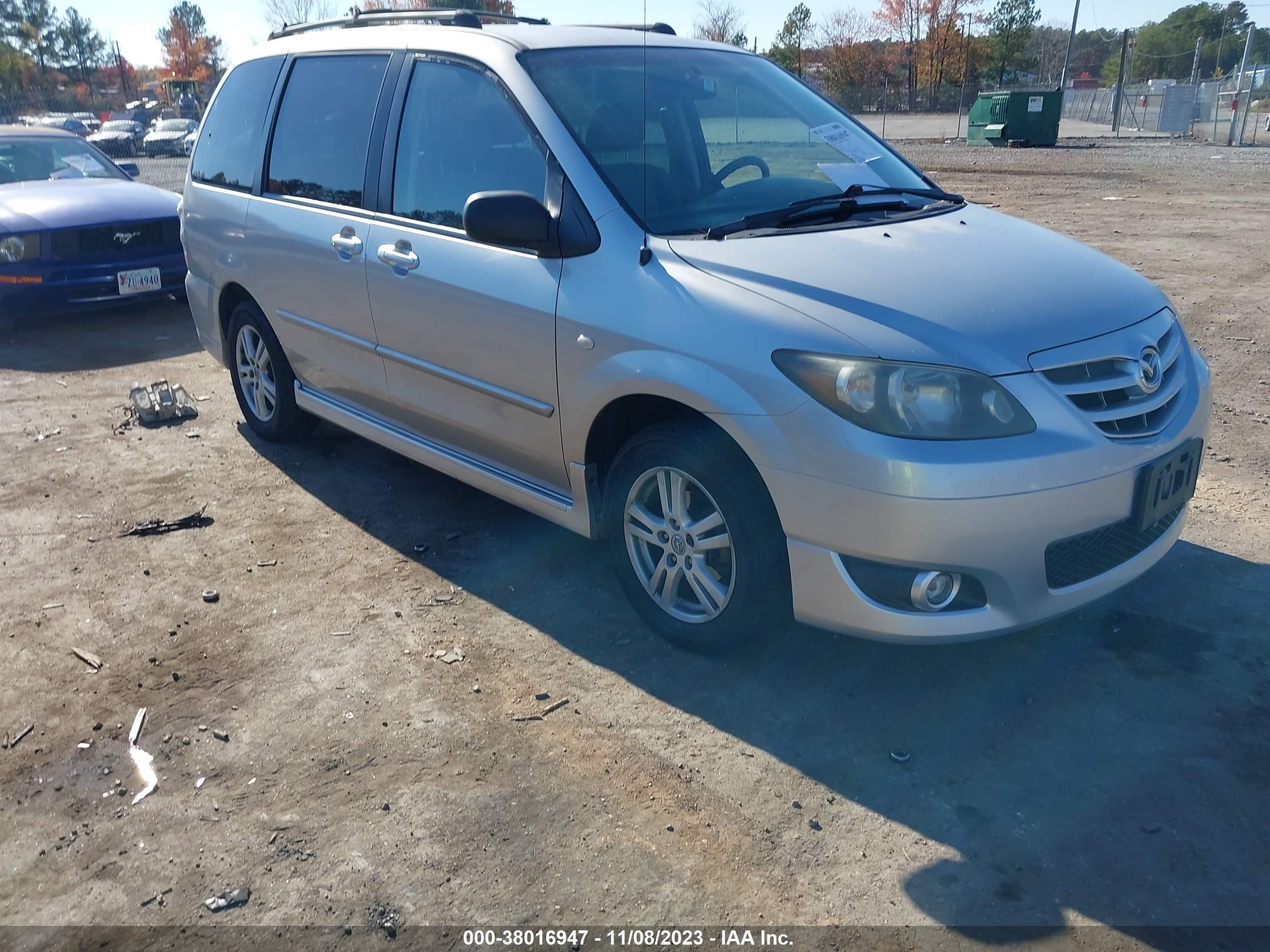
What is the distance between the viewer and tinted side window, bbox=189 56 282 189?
5.17 meters

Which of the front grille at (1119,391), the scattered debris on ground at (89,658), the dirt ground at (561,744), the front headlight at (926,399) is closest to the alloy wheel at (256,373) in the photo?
the dirt ground at (561,744)

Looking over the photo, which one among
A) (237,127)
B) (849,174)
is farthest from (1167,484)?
(237,127)

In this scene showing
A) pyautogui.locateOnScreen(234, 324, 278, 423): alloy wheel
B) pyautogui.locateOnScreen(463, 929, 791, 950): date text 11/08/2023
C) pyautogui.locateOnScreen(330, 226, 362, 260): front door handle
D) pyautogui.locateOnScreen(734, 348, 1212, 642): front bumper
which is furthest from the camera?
pyautogui.locateOnScreen(234, 324, 278, 423): alloy wheel

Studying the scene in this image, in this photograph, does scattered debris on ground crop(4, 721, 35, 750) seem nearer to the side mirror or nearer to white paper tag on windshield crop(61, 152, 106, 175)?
the side mirror

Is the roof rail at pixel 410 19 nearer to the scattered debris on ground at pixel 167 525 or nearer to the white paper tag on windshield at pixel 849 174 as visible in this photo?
the white paper tag on windshield at pixel 849 174

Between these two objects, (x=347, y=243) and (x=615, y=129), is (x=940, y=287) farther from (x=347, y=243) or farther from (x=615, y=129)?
(x=347, y=243)

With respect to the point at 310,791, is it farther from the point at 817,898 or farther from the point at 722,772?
the point at 817,898

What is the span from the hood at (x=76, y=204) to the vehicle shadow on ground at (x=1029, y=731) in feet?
18.9

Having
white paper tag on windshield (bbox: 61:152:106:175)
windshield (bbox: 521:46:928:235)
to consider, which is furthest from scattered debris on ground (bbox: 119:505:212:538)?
white paper tag on windshield (bbox: 61:152:106:175)

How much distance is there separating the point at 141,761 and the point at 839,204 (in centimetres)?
291

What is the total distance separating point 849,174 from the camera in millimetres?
4012

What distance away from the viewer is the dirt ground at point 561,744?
2531 millimetres

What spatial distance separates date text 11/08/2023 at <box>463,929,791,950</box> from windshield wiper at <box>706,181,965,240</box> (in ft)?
6.81

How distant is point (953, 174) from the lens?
2058 centimetres
